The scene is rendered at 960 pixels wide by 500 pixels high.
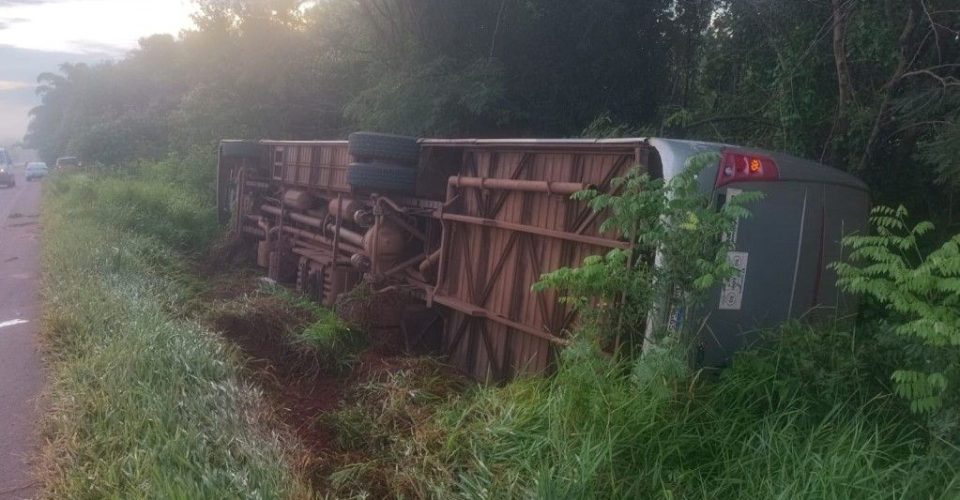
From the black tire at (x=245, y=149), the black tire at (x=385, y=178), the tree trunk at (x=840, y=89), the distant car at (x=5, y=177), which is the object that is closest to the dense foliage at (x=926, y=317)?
the black tire at (x=385, y=178)

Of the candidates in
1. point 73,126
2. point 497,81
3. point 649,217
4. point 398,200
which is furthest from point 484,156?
point 73,126

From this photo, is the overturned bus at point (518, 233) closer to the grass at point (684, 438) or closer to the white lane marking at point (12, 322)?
the grass at point (684, 438)

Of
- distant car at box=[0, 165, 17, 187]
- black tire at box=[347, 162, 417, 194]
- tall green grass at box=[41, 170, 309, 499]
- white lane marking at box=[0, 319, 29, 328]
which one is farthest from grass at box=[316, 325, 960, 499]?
distant car at box=[0, 165, 17, 187]

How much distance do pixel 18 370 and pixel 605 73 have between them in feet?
33.9

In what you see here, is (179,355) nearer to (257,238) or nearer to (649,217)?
(649,217)

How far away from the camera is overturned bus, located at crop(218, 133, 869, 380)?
18.4 feet

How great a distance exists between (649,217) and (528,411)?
1.31 meters

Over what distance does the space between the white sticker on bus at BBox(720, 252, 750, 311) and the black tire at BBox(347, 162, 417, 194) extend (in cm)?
411

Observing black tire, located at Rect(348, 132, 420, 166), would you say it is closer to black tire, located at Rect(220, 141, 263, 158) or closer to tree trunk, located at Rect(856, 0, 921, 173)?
tree trunk, located at Rect(856, 0, 921, 173)

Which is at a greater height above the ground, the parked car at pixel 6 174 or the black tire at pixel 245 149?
the black tire at pixel 245 149

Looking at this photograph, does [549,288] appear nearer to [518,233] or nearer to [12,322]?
[518,233]

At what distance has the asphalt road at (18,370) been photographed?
17.0 ft

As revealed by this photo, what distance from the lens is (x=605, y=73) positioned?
1457cm

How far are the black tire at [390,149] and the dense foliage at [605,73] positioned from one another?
2.84m
